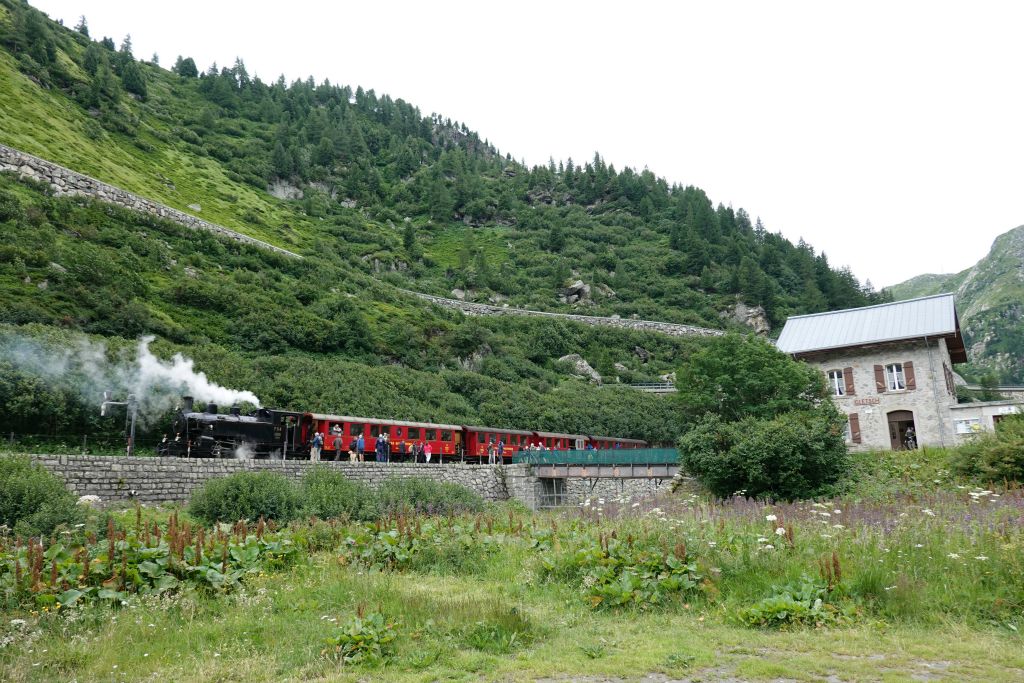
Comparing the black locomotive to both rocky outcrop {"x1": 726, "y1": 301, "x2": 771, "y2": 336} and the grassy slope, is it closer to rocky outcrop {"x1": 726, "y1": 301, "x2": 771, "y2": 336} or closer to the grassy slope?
the grassy slope

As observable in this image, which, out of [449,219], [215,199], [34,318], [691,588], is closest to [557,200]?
[449,219]

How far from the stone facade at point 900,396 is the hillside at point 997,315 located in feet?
183

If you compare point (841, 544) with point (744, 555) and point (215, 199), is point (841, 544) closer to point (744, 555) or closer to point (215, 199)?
point (744, 555)

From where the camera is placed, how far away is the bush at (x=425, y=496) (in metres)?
A: 18.9

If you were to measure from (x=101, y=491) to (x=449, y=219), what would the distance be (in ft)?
332

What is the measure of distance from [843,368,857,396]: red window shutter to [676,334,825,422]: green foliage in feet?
4.94

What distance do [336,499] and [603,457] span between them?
1769 cm

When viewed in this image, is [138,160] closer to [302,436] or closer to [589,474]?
[302,436]

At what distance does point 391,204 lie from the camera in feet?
390

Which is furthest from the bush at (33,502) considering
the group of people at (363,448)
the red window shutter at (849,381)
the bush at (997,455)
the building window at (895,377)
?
the building window at (895,377)

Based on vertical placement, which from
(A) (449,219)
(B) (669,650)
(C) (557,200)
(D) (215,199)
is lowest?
(B) (669,650)

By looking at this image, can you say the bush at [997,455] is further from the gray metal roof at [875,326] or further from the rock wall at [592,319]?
the rock wall at [592,319]

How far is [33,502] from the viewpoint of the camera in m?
13.0

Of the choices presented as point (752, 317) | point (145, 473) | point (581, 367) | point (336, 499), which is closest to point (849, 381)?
point (336, 499)
